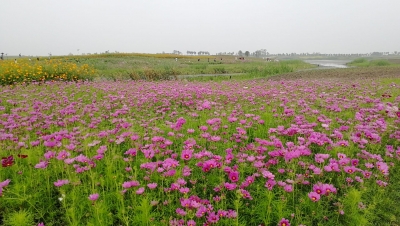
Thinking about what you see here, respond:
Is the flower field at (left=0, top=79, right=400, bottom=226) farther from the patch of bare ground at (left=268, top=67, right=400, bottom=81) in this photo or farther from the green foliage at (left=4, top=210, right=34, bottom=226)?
the patch of bare ground at (left=268, top=67, right=400, bottom=81)

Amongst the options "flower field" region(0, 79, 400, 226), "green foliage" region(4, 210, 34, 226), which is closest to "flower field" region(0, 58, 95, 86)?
"flower field" region(0, 79, 400, 226)

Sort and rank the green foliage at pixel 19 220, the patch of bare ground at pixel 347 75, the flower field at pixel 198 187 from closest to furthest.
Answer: the green foliage at pixel 19 220 < the flower field at pixel 198 187 < the patch of bare ground at pixel 347 75

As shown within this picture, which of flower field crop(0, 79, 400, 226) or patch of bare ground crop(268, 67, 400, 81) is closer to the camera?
flower field crop(0, 79, 400, 226)

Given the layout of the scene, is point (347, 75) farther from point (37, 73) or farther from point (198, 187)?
point (37, 73)

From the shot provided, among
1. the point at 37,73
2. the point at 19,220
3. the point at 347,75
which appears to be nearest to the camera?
the point at 19,220

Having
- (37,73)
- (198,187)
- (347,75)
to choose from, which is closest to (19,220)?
(198,187)

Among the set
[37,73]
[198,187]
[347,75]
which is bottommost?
[198,187]

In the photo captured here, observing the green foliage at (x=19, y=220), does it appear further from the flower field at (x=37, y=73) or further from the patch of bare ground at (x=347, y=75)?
the patch of bare ground at (x=347, y=75)

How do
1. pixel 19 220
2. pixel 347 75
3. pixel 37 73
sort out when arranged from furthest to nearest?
pixel 347 75, pixel 37 73, pixel 19 220

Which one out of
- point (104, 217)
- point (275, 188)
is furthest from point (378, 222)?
point (104, 217)

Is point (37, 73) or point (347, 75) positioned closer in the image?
point (37, 73)

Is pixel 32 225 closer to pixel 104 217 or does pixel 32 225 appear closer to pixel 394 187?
pixel 104 217

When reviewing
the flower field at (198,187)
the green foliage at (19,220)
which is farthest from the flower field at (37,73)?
the green foliage at (19,220)

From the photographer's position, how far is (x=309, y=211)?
2439mm
